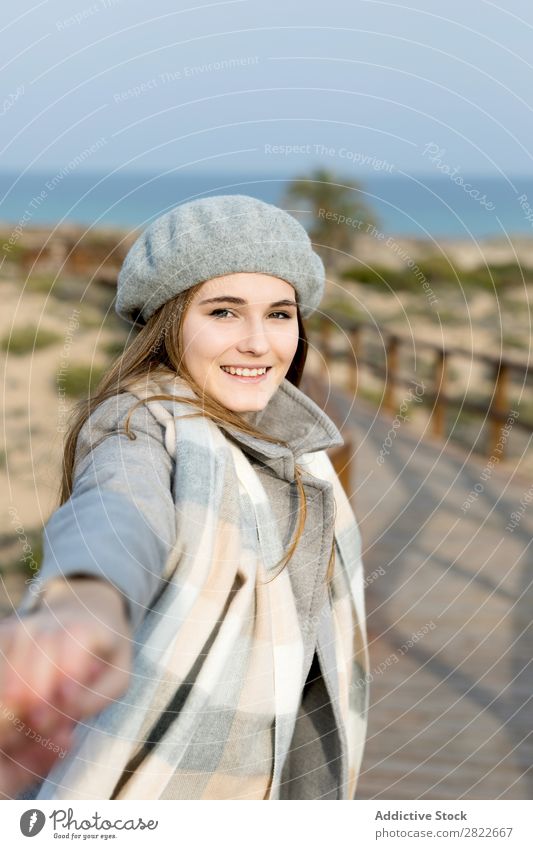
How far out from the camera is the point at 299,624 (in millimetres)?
1145

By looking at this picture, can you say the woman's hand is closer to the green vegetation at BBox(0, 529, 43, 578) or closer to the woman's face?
the woman's face

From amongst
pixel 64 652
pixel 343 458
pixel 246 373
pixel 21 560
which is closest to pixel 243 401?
pixel 246 373

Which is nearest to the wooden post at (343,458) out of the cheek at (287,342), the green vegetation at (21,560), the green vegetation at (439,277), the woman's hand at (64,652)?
the green vegetation at (21,560)

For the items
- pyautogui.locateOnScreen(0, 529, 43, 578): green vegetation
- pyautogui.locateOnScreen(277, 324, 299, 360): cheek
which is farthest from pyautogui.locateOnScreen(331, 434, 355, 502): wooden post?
pyautogui.locateOnScreen(277, 324, 299, 360): cheek

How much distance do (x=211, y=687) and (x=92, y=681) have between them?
0.98 feet

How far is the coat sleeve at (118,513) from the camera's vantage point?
2.57 feet

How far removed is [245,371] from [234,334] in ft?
0.16

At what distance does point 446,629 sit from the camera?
9.10 feet

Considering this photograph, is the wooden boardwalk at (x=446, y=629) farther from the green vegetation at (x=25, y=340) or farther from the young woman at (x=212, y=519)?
the green vegetation at (x=25, y=340)

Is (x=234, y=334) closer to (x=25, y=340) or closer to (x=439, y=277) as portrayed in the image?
(x=25, y=340)
